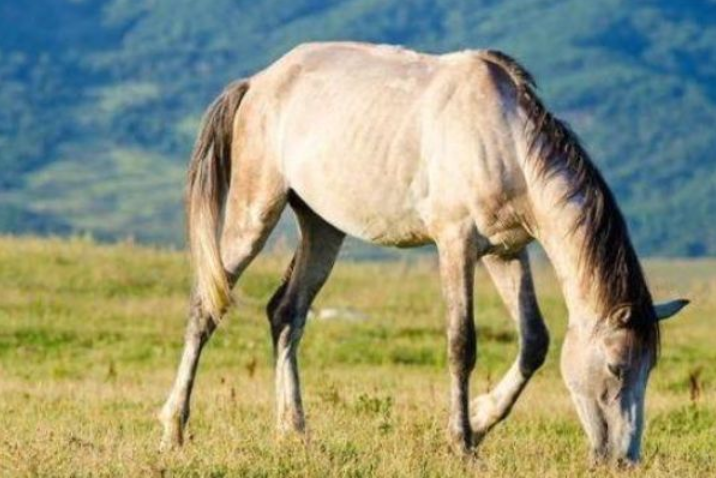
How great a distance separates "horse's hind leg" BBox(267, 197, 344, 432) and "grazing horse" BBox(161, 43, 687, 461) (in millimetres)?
12

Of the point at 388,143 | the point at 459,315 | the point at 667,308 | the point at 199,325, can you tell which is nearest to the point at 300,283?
the point at 199,325

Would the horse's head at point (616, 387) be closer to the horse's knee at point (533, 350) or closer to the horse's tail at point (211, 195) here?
the horse's knee at point (533, 350)

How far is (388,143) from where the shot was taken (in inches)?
508

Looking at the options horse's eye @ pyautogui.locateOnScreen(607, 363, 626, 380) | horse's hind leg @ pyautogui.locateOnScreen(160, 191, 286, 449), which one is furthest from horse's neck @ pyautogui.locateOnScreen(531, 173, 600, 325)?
horse's hind leg @ pyautogui.locateOnScreen(160, 191, 286, 449)

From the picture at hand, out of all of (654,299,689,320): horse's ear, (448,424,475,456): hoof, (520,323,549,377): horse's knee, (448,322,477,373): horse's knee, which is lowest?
(448,424,475,456): hoof

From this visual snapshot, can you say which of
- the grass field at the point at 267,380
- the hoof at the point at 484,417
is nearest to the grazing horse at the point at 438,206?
the hoof at the point at 484,417

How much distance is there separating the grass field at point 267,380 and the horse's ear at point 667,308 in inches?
33.7

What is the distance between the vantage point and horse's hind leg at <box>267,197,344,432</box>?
13.8 meters

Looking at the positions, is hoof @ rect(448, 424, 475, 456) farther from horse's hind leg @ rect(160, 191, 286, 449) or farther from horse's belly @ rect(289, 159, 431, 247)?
horse's hind leg @ rect(160, 191, 286, 449)

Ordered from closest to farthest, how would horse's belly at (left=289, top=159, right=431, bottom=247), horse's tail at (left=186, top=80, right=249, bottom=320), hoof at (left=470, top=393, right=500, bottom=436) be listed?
hoof at (left=470, top=393, right=500, bottom=436) < horse's belly at (left=289, top=159, right=431, bottom=247) < horse's tail at (left=186, top=80, right=249, bottom=320)

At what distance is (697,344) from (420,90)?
1199 cm

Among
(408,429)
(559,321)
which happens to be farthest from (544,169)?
(559,321)

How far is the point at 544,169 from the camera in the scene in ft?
39.1

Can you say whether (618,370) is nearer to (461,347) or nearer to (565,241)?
(565,241)
